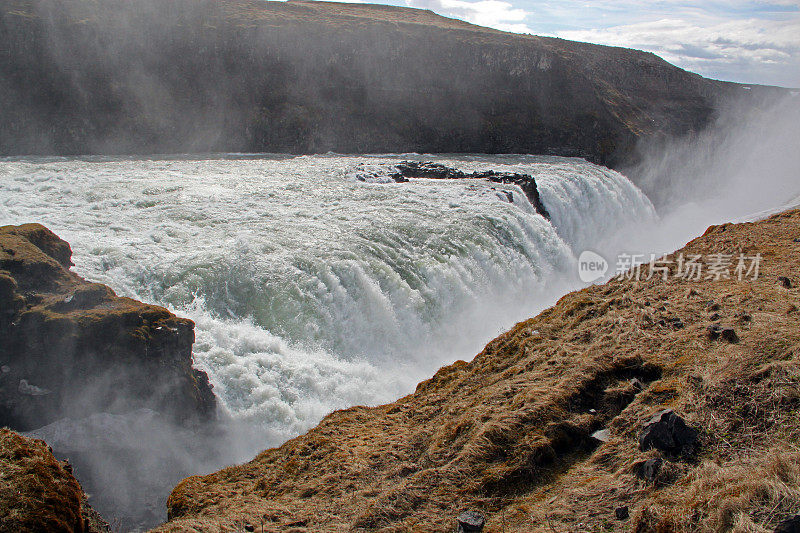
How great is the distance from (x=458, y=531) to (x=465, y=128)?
1568 inches

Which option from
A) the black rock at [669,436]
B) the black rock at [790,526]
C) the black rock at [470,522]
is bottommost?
the black rock at [470,522]

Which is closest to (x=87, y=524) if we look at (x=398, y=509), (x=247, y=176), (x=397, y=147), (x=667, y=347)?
(x=398, y=509)

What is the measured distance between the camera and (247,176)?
2245 cm

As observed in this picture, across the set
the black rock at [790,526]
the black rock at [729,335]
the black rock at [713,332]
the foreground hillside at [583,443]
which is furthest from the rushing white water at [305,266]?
the black rock at [790,526]

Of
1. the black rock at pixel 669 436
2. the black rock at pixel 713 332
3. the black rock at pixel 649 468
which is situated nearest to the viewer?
the black rock at pixel 649 468

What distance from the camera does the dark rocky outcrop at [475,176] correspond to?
21641 mm

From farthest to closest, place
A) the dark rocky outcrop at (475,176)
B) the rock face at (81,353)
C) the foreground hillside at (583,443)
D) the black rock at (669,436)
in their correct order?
the dark rocky outcrop at (475,176) → the rock face at (81,353) → the black rock at (669,436) → the foreground hillside at (583,443)

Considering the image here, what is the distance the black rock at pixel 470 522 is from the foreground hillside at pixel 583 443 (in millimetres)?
65

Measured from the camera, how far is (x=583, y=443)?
4273 millimetres

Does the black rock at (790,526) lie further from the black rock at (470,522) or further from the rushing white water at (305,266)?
the rushing white water at (305,266)

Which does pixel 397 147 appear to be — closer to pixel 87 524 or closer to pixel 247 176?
pixel 247 176

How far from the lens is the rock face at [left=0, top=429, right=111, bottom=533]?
130 inches

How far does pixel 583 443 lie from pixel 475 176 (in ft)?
66.6

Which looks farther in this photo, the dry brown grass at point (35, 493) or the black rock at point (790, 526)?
the dry brown grass at point (35, 493)
